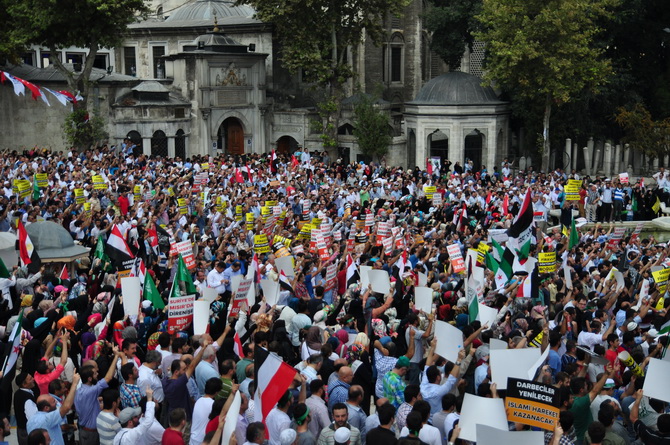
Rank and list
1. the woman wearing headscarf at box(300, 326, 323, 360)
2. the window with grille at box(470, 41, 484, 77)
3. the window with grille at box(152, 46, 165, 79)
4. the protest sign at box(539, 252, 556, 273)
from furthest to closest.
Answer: the window with grille at box(470, 41, 484, 77) < the window with grille at box(152, 46, 165, 79) < the protest sign at box(539, 252, 556, 273) < the woman wearing headscarf at box(300, 326, 323, 360)

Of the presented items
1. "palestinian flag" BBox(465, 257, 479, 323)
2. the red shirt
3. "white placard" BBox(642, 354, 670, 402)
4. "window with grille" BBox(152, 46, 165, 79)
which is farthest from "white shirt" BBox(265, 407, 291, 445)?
"window with grille" BBox(152, 46, 165, 79)

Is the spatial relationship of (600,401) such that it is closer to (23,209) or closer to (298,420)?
(298,420)

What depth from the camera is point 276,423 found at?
920 centimetres

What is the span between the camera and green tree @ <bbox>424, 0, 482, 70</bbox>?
46.0 metres

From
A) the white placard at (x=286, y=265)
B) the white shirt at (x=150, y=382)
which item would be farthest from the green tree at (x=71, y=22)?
the white shirt at (x=150, y=382)

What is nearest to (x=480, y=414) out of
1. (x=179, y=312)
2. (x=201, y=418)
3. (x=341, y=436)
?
(x=341, y=436)

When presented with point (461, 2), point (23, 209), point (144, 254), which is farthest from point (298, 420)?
point (461, 2)

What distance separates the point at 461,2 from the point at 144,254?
30.5m

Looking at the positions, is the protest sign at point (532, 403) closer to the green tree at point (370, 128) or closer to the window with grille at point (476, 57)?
the green tree at point (370, 128)

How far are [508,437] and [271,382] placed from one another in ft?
7.86

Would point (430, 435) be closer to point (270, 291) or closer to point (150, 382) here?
point (150, 382)

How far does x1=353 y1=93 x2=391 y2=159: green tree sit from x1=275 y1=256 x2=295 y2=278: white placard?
29.0 m

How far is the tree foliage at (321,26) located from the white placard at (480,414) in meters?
35.8

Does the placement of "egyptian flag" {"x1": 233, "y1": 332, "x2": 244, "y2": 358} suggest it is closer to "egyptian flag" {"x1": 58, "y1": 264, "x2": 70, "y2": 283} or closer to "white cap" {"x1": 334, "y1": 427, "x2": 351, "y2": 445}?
"white cap" {"x1": 334, "y1": 427, "x2": 351, "y2": 445}
